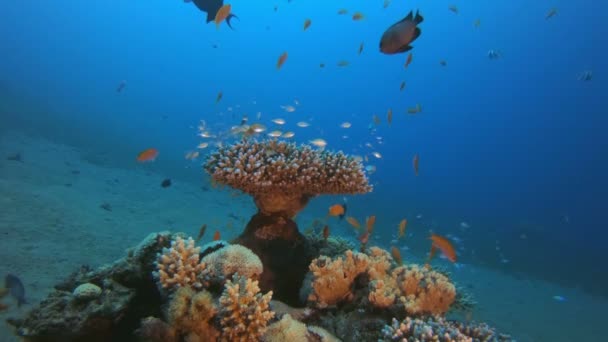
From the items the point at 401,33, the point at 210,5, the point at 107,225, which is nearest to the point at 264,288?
the point at 401,33

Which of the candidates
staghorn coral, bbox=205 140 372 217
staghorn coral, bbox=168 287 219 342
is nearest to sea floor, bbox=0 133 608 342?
staghorn coral, bbox=168 287 219 342

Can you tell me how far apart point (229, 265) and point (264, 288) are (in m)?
1.22

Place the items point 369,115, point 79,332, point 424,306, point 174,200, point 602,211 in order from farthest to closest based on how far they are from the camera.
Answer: point 369,115, point 602,211, point 174,200, point 424,306, point 79,332

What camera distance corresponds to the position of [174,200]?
17.2 meters

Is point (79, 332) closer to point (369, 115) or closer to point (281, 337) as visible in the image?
point (281, 337)

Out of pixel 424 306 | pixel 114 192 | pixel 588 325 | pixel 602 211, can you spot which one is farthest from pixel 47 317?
pixel 602 211

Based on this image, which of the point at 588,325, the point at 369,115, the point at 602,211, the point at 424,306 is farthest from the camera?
the point at 369,115

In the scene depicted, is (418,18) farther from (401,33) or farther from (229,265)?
(229,265)

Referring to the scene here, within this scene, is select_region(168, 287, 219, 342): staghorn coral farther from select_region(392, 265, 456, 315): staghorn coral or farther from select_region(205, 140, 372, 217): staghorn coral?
select_region(392, 265, 456, 315): staghorn coral

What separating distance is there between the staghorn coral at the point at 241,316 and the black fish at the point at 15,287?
4.55 metres

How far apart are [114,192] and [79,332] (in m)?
13.7

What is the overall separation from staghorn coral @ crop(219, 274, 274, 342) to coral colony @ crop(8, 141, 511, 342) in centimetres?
1

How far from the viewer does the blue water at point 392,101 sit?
1115 inches

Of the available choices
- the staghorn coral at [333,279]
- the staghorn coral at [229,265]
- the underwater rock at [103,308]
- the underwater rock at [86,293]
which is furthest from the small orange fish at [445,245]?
the underwater rock at [86,293]
